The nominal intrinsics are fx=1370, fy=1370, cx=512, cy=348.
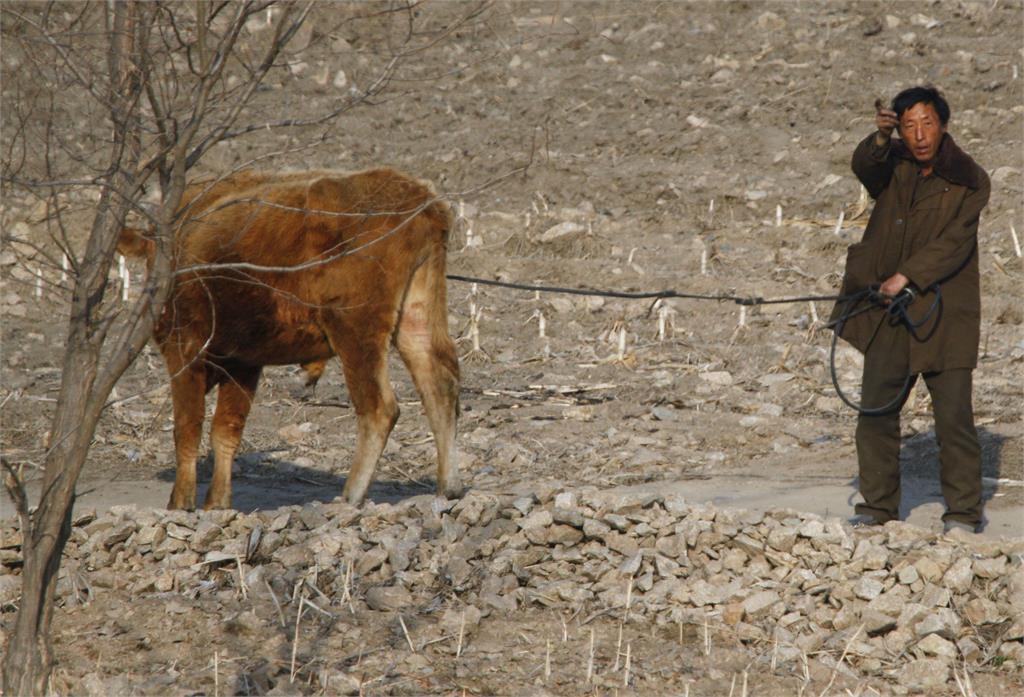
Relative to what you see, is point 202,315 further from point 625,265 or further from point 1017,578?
point 625,265

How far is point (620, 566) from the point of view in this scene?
631 cm

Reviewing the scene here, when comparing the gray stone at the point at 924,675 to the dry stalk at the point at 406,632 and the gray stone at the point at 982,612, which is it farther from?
the dry stalk at the point at 406,632

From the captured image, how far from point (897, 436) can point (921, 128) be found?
1.60m

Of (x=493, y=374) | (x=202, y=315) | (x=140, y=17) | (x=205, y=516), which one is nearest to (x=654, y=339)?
(x=493, y=374)

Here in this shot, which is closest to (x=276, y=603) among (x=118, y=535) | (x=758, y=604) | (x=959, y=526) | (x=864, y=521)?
(x=118, y=535)

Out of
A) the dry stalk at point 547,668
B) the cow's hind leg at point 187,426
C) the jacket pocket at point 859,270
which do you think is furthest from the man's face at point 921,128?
the cow's hind leg at point 187,426

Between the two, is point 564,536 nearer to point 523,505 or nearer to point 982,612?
point 523,505

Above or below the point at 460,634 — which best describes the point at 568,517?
above

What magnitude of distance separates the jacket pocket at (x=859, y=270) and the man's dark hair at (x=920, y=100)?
738 mm

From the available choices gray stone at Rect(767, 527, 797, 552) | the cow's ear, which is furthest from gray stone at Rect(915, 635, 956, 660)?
the cow's ear

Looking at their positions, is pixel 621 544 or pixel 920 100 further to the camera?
pixel 920 100

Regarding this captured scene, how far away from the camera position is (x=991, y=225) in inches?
553

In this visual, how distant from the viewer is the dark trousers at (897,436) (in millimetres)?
6816

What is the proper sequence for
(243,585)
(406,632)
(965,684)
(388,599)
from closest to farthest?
1. (965,684)
2. (406,632)
3. (388,599)
4. (243,585)
